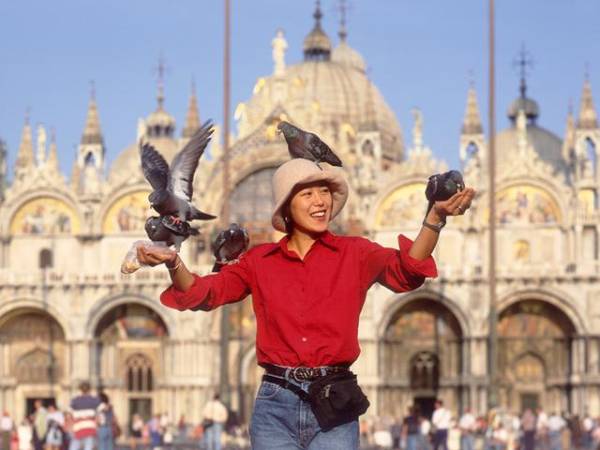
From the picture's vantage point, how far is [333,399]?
6883 mm

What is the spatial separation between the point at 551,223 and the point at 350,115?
19668 millimetres

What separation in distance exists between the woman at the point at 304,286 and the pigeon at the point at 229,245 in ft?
0.94

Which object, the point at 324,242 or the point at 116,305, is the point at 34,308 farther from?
the point at 324,242

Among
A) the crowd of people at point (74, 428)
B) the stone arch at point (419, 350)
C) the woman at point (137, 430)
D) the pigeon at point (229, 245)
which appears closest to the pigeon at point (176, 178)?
the pigeon at point (229, 245)

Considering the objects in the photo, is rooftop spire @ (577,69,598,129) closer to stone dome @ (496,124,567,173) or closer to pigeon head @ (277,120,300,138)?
stone dome @ (496,124,567,173)

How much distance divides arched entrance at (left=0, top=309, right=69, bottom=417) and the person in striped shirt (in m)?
34.3

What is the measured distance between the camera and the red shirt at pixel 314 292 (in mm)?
7086

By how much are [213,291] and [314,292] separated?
0.52 metres

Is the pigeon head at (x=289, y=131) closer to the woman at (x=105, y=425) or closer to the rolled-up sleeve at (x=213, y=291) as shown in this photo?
the rolled-up sleeve at (x=213, y=291)

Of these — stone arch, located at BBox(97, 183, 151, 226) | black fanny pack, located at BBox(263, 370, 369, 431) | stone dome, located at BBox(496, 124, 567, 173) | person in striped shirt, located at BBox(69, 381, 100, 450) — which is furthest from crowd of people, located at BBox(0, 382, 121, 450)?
stone dome, located at BBox(496, 124, 567, 173)

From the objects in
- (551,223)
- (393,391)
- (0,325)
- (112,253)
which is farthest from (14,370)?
(551,223)

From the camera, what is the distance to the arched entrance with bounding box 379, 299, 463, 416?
54.2 metres

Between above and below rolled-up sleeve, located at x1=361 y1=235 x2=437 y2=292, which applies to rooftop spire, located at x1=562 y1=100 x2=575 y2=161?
above

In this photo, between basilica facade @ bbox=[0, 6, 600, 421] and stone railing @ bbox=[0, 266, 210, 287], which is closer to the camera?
basilica facade @ bbox=[0, 6, 600, 421]
